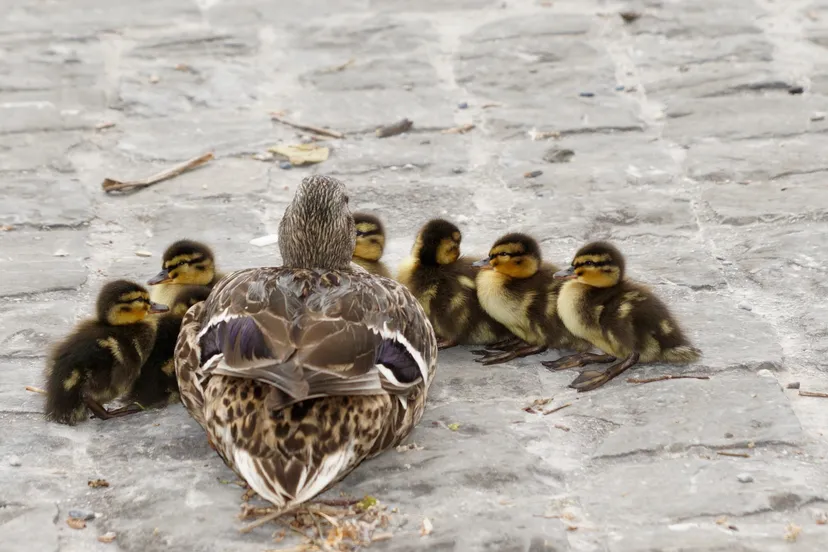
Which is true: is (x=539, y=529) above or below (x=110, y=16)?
below

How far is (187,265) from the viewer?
18.6 ft

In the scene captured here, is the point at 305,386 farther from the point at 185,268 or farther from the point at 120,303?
the point at 185,268

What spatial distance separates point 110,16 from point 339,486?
583cm

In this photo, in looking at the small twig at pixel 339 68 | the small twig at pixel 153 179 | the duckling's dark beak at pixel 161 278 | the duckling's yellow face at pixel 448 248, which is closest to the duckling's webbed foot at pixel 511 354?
the duckling's yellow face at pixel 448 248

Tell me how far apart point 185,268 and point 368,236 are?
0.84m

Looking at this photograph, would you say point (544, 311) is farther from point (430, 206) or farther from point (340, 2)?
point (340, 2)

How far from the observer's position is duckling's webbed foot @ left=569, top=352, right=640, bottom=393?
16.8 feet

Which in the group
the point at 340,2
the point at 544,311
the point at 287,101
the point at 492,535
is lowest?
the point at 492,535

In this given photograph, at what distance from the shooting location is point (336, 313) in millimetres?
4375

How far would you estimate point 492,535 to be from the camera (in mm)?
4027

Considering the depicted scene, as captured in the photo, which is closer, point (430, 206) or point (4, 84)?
point (430, 206)

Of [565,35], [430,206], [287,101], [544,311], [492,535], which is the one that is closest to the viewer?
[492,535]

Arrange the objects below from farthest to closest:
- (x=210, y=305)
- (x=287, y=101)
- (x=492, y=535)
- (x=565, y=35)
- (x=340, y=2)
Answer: (x=340, y=2) < (x=565, y=35) < (x=287, y=101) < (x=210, y=305) < (x=492, y=535)

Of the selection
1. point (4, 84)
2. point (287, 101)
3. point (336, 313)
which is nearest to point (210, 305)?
point (336, 313)
